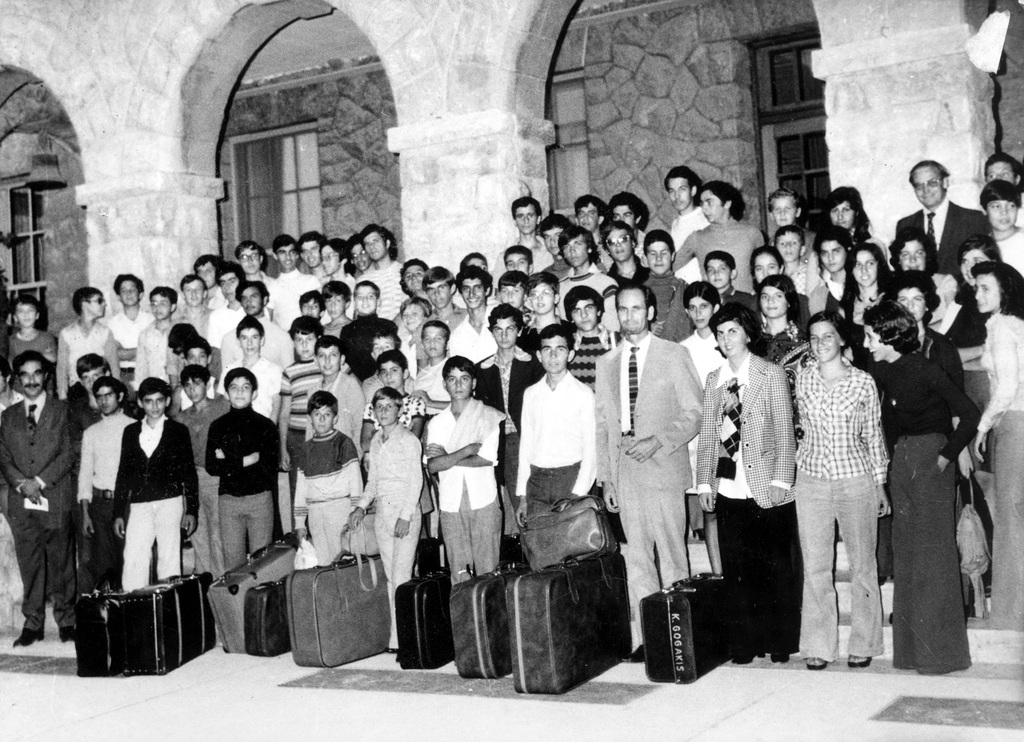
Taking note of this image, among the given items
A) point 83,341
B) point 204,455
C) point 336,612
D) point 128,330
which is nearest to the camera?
point 336,612

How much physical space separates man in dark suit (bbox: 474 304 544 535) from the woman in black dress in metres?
1.87

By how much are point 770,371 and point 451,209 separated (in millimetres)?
3117

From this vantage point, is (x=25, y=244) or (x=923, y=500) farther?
(x=25, y=244)

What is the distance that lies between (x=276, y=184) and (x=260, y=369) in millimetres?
5475

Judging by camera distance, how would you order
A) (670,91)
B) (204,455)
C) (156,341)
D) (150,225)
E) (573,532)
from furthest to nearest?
(670,91) < (150,225) < (156,341) < (204,455) < (573,532)

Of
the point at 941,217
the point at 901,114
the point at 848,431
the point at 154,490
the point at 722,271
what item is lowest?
the point at 154,490

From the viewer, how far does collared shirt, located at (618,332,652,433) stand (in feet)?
20.2

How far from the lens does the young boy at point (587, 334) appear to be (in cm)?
662

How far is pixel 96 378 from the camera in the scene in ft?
26.2

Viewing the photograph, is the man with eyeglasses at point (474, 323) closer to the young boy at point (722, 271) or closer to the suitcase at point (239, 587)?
the young boy at point (722, 271)

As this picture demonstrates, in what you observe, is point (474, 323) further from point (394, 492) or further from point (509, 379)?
point (394, 492)

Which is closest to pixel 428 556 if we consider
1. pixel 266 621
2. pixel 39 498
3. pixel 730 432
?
pixel 266 621

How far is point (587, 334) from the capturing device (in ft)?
22.0

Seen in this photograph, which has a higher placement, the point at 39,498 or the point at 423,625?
the point at 39,498
